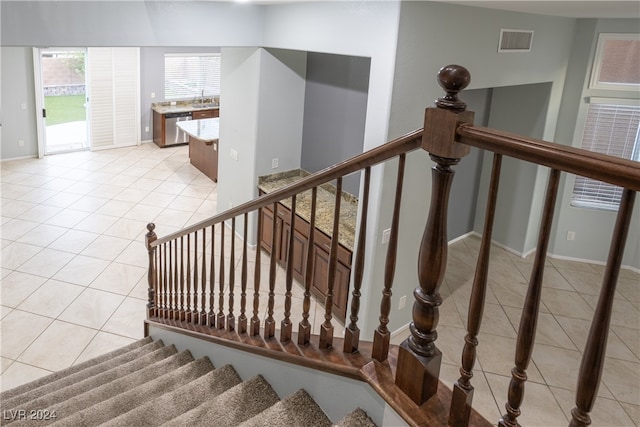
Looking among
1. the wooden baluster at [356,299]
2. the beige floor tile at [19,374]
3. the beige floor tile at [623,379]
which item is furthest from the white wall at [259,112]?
the wooden baluster at [356,299]

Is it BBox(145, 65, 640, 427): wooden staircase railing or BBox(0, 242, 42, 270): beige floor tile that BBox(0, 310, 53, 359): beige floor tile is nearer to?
BBox(0, 242, 42, 270): beige floor tile

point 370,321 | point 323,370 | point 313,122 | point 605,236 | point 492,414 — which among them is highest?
point 313,122

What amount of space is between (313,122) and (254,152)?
0.80 metres

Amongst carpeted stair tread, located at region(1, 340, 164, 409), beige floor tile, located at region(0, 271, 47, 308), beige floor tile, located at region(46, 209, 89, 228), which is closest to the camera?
carpeted stair tread, located at region(1, 340, 164, 409)

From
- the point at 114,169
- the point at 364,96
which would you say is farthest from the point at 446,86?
the point at 114,169

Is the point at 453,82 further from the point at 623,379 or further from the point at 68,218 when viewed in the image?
the point at 68,218

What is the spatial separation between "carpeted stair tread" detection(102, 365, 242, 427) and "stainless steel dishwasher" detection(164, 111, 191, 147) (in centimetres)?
882

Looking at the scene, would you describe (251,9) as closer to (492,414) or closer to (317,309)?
(317,309)

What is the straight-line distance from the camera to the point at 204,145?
913 centimetres

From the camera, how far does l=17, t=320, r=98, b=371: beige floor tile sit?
434 centimetres

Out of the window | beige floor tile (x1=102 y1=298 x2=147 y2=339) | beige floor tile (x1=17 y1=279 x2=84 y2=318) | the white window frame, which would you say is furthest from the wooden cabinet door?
the window

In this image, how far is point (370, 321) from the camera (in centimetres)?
444

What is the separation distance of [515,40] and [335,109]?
197 centimetres

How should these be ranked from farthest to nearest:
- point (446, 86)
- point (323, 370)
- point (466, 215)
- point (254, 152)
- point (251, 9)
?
point (466, 215), point (254, 152), point (251, 9), point (323, 370), point (446, 86)
